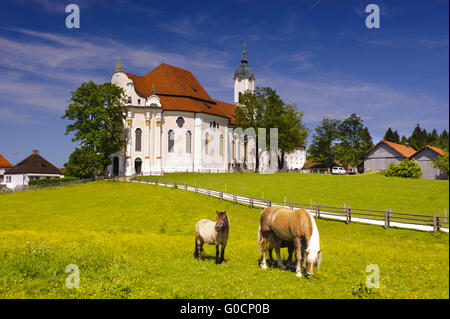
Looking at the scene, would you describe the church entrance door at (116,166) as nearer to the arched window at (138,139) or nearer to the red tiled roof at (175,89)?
the arched window at (138,139)

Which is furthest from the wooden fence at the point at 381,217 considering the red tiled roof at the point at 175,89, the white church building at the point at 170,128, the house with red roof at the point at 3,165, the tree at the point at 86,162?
the house with red roof at the point at 3,165

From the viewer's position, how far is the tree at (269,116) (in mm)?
77312

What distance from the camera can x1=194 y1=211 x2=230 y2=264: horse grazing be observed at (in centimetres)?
1191

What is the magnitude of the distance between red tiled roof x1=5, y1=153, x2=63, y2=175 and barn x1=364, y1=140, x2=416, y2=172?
238 ft

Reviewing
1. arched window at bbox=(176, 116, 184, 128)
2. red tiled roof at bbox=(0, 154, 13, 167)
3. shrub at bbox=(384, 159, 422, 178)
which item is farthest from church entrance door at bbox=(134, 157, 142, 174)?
red tiled roof at bbox=(0, 154, 13, 167)

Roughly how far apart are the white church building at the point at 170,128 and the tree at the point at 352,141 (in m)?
27.3

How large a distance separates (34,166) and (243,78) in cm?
6030

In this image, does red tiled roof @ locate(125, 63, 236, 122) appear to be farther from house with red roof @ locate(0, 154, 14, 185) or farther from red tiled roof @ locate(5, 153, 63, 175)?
house with red roof @ locate(0, 154, 14, 185)

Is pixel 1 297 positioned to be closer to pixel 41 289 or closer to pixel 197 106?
pixel 41 289

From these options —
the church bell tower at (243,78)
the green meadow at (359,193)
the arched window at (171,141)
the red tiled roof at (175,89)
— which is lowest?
the green meadow at (359,193)

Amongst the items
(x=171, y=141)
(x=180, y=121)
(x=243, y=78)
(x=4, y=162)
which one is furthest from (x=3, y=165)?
(x=243, y=78)

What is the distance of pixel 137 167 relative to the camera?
2618 inches

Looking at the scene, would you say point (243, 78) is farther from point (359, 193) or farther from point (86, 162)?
point (359, 193)
